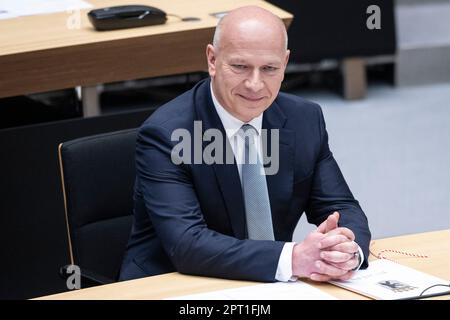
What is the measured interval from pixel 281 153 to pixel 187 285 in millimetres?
471

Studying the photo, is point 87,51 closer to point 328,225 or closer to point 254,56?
point 254,56

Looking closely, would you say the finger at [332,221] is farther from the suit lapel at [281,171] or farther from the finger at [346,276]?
the suit lapel at [281,171]

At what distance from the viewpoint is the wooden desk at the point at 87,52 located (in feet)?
11.0

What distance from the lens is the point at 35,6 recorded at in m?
3.95

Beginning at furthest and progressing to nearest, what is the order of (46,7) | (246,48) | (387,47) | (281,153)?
(387,47), (46,7), (281,153), (246,48)

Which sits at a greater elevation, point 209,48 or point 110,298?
point 209,48

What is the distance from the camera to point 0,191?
136 inches

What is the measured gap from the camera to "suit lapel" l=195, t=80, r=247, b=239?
Answer: 2418 mm

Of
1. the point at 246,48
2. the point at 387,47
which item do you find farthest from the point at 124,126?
the point at 387,47

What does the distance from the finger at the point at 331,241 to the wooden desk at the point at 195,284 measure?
0.27ft

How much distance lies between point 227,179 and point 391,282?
0.49m

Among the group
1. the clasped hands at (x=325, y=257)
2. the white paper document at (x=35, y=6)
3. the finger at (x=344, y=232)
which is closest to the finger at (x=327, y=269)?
the clasped hands at (x=325, y=257)
